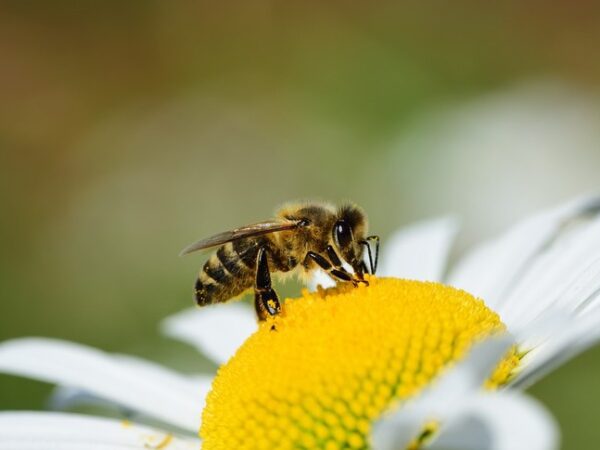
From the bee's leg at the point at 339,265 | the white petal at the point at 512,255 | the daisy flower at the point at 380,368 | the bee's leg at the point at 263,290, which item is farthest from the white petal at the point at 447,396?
the white petal at the point at 512,255

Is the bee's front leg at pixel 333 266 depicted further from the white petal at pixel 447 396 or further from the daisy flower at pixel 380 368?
the white petal at pixel 447 396

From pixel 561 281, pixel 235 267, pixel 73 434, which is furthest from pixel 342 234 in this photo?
pixel 73 434

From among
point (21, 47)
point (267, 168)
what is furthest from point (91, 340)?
point (21, 47)

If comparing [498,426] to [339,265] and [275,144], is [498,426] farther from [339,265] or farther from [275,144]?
[275,144]

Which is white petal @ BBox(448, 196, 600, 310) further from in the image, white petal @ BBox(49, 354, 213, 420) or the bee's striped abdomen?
white petal @ BBox(49, 354, 213, 420)

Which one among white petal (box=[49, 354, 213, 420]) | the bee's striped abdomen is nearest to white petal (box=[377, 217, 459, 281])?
the bee's striped abdomen

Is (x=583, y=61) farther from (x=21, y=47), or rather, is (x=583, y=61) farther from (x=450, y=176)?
(x=21, y=47)
